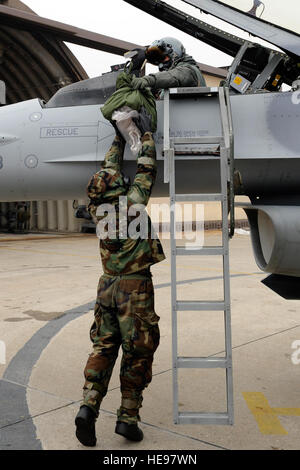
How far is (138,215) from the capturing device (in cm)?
321

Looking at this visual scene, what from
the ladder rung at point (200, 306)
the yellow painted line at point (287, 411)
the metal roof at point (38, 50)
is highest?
the metal roof at point (38, 50)

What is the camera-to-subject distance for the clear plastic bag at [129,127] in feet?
10.7

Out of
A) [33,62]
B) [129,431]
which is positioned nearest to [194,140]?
[129,431]

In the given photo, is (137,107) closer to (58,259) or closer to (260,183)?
(260,183)

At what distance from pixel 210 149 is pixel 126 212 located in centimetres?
74

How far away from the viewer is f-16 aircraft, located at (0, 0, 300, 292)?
3469 millimetres

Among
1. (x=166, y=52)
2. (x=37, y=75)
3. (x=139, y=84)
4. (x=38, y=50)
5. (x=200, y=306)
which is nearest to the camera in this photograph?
(x=200, y=306)

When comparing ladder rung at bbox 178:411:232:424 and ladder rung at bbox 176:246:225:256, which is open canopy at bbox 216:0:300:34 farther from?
ladder rung at bbox 178:411:232:424

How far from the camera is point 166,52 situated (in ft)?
12.6

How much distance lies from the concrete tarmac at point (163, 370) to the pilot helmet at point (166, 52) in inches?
106

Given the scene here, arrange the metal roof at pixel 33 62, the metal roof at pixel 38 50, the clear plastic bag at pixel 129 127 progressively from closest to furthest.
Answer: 1. the clear plastic bag at pixel 129 127
2. the metal roof at pixel 38 50
3. the metal roof at pixel 33 62

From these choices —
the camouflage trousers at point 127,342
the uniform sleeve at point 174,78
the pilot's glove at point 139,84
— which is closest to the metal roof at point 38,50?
the uniform sleeve at point 174,78

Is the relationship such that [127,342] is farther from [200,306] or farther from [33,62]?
[33,62]

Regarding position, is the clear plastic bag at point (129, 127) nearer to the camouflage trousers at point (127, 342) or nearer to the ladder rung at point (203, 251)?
the ladder rung at point (203, 251)
